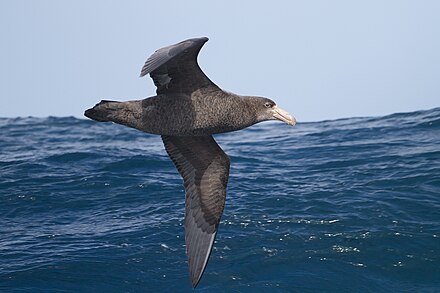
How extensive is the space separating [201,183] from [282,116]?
4.91 feet

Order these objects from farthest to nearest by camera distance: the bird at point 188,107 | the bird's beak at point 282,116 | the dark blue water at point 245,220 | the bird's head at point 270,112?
the dark blue water at point 245,220
the bird's beak at point 282,116
the bird's head at point 270,112
the bird at point 188,107

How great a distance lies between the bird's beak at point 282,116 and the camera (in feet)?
32.1

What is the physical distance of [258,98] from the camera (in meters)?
9.73

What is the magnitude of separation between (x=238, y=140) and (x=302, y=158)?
13.1 ft

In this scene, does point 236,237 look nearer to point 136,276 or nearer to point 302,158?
point 136,276

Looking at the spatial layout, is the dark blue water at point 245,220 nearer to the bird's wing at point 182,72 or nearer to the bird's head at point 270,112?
the bird's head at point 270,112

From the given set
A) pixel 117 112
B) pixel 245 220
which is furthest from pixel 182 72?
pixel 245 220

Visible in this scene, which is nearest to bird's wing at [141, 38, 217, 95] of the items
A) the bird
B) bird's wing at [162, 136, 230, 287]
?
the bird

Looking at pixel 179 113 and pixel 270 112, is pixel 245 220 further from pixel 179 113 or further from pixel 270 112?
pixel 179 113

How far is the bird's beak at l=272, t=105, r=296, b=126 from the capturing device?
32.1 ft

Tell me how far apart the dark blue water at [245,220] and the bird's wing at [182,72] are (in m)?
3.41

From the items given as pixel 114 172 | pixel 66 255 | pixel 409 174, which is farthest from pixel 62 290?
pixel 409 174

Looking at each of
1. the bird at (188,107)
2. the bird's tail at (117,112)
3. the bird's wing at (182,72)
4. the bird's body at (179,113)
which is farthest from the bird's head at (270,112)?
the bird's tail at (117,112)

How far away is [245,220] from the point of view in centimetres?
1326
